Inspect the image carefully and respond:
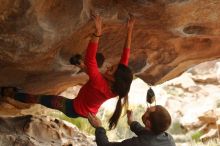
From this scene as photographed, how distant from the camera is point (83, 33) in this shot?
4.95m

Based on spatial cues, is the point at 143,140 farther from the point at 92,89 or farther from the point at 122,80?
the point at 92,89

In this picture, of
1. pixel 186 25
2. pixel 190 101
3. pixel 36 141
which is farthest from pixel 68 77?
pixel 190 101

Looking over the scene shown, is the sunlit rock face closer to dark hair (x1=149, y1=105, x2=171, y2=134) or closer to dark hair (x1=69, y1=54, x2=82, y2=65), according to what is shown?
dark hair (x1=69, y1=54, x2=82, y2=65)

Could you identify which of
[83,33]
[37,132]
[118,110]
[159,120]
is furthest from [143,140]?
[37,132]

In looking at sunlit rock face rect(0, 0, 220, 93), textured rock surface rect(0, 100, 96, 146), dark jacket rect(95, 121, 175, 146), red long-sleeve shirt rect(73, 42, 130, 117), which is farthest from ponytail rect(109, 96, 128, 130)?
textured rock surface rect(0, 100, 96, 146)

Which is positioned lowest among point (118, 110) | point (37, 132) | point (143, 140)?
point (37, 132)

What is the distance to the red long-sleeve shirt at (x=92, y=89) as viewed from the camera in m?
4.22

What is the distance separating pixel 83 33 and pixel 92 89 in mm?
834

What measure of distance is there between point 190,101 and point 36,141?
9.71 meters

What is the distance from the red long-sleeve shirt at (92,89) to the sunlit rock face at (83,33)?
1.54ft

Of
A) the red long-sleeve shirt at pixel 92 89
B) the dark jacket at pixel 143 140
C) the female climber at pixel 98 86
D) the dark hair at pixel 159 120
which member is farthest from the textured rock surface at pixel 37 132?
the dark hair at pixel 159 120

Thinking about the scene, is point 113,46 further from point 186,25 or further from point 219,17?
point 219,17

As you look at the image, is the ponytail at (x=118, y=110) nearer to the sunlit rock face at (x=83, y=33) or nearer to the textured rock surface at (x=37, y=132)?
the sunlit rock face at (x=83, y=33)

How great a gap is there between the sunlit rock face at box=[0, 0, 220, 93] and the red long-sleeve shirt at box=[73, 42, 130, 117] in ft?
1.54
